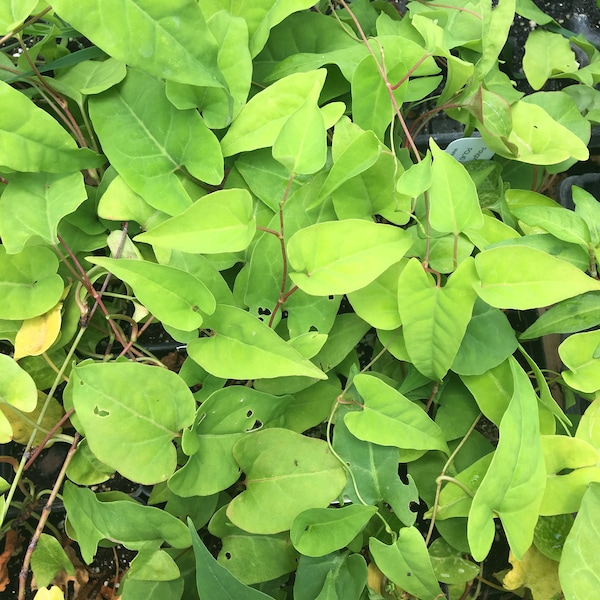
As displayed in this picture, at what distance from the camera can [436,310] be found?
0.57 meters

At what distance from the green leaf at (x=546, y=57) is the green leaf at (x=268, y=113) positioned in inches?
17.4

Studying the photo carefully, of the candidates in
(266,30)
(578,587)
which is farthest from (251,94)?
(578,587)

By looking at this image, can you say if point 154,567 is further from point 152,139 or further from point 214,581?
point 152,139

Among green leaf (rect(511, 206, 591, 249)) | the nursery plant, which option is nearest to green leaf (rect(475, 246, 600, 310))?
the nursery plant

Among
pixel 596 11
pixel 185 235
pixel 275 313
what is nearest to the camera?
pixel 185 235

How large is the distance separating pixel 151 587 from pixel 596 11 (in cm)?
126

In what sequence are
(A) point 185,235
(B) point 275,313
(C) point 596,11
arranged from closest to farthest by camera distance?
(A) point 185,235, (B) point 275,313, (C) point 596,11

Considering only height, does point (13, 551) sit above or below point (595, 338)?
below

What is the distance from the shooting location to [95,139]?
0.73 meters

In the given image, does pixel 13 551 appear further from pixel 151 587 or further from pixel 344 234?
pixel 344 234

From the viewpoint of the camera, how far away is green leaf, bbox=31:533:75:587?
0.63 metres

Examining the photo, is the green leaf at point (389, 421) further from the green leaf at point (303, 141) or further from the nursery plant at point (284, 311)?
the green leaf at point (303, 141)

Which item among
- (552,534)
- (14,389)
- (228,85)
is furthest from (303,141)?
(552,534)

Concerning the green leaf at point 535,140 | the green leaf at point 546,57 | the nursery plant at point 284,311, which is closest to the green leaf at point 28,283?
the nursery plant at point 284,311
